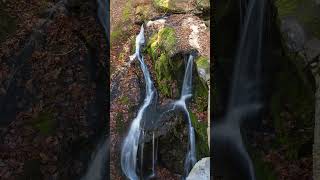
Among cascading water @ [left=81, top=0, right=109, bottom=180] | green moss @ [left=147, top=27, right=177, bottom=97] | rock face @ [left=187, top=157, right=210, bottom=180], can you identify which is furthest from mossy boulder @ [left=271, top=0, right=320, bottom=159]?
cascading water @ [left=81, top=0, right=109, bottom=180]

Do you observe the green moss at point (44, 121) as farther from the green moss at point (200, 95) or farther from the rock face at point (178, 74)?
the green moss at point (200, 95)

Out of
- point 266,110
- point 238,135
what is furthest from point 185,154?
point 266,110

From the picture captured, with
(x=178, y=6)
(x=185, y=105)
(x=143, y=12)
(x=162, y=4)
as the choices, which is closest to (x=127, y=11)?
(x=143, y=12)

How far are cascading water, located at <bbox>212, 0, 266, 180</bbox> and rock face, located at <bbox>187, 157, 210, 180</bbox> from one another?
23 centimetres

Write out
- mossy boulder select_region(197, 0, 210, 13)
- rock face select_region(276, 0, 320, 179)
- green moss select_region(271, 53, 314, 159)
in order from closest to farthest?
rock face select_region(276, 0, 320, 179) → green moss select_region(271, 53, 314, 159) → mossy boulder select_region(197, 0, 210, 13)

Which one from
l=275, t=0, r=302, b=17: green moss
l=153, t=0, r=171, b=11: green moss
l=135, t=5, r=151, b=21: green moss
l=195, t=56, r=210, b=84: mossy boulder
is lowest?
Result: l=195, t=56, r=210, b=84: mossy boulder

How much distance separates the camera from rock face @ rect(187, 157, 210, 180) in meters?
4.12

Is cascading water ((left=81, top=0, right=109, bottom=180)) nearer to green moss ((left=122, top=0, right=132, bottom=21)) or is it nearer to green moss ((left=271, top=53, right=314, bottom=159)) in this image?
green moss ((left=122, top=0, right=132, bottom=21))

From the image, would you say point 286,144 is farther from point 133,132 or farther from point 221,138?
point 133,132

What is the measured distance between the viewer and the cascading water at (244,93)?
3.77 metres

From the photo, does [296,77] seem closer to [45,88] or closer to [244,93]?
[244,93]

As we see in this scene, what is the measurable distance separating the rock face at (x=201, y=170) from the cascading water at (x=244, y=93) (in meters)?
0.23

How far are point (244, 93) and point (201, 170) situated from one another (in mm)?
967

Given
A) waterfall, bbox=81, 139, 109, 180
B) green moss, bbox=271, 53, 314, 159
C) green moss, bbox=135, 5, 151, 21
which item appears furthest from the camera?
green moss, bbox=135, 5, 151, 21
